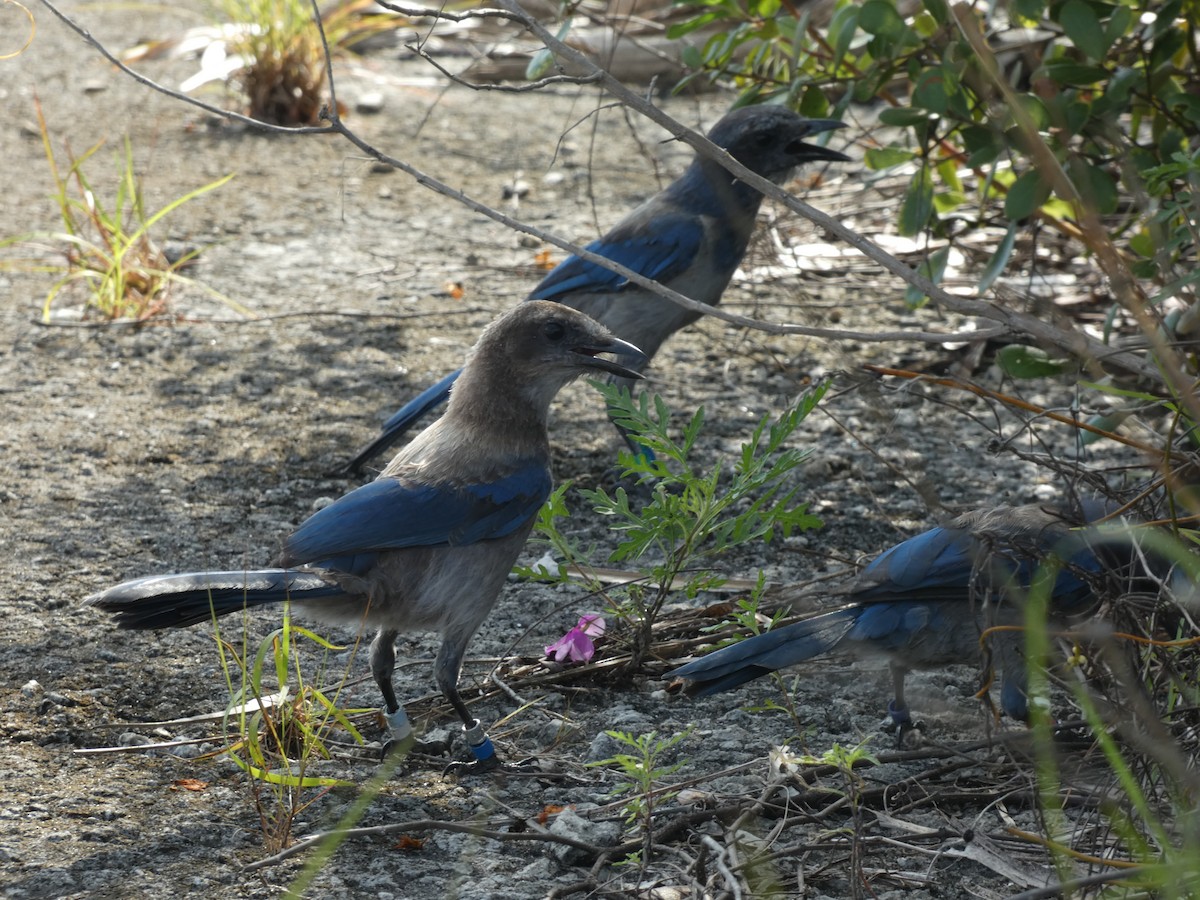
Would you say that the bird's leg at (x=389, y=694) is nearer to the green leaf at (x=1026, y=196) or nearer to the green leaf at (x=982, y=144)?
the green leaf at (x=1026, y=196)

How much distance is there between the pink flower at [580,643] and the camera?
13.3 ft

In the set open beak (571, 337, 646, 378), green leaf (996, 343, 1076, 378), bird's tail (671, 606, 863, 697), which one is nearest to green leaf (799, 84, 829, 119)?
green leaf (996, 343, 1076, 378)

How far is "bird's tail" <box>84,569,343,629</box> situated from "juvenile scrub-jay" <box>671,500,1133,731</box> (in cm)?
Result: 110

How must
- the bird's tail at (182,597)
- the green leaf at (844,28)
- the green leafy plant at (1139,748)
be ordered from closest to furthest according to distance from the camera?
the green leafy plant at (1139,748)
the bird's tail at (182,597)
the green leaf at (844,28)

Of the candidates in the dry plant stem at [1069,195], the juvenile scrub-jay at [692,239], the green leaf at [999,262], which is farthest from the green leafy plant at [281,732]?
the green leaf at [999,262]

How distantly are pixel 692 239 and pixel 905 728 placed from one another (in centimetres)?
267

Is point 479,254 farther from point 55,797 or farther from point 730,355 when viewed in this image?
point 55,797

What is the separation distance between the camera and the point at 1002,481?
17.7 ft

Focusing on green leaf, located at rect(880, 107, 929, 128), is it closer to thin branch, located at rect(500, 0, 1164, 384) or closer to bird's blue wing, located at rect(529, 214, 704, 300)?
bird's blue wing, located at rect(529, 214, 704, 300)

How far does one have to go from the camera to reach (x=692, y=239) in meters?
5.87

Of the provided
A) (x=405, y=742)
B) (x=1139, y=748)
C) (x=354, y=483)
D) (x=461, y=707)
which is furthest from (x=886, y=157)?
(x=1139, y=748)

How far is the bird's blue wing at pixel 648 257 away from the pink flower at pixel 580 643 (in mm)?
2018

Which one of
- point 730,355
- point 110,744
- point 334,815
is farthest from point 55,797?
point 730,355

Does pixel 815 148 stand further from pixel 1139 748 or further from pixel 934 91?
pixel 1139 748
